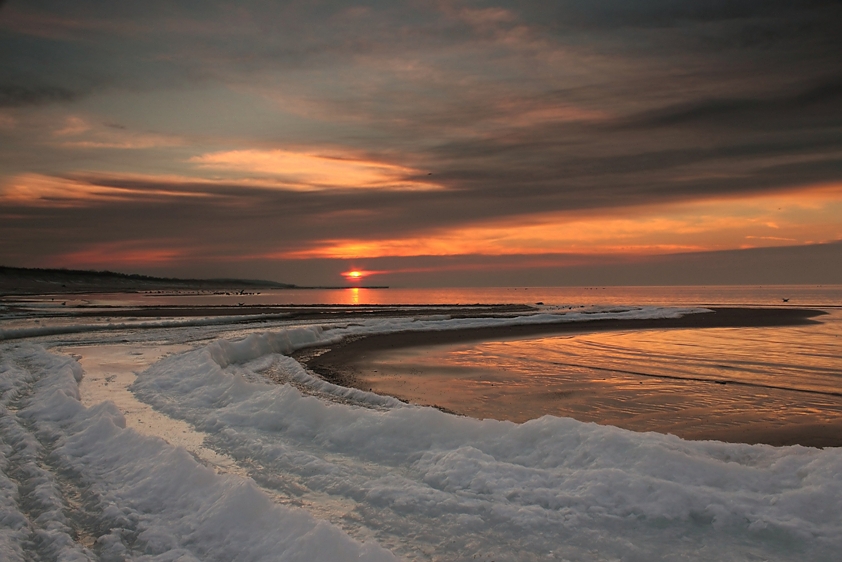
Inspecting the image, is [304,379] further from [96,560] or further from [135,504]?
[96,560]

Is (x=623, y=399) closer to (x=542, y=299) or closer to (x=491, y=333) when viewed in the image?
(x=491, y=333)

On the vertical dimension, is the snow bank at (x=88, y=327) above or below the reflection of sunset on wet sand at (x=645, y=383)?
below

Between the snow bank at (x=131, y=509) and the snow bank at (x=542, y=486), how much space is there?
595 millimetres

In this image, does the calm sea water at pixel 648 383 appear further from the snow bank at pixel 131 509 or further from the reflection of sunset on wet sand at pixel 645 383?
the snow bank at pixel 131 509

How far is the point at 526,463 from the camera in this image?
22.6ft

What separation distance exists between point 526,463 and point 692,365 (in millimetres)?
11244

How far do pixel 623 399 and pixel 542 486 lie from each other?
5.84m

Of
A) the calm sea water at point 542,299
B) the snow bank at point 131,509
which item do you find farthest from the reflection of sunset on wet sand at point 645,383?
the calm sea water at point 542,299

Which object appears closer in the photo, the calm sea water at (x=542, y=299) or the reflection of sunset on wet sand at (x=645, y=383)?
the reflection of sunset on wet sand at (x=645, y=383)

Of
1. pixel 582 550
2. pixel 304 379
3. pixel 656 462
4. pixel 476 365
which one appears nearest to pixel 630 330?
pixel 476 365

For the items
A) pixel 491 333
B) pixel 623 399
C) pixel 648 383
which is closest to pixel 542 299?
pixel 491 333

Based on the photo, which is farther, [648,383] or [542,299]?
[542,299]

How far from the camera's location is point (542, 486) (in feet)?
20.3

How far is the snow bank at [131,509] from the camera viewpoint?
4.91 meters
